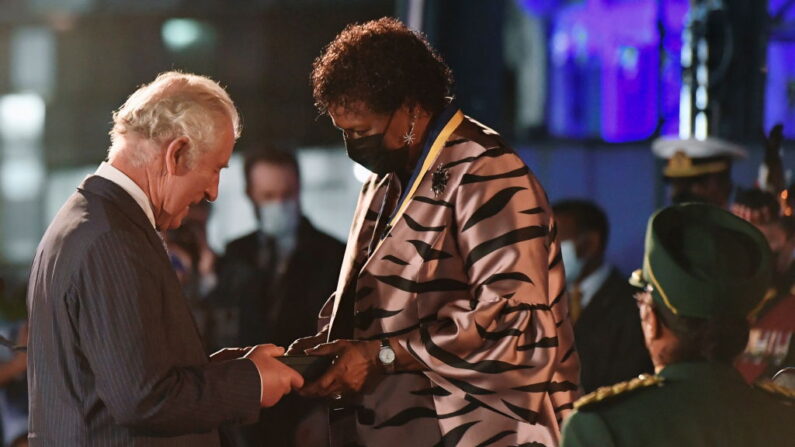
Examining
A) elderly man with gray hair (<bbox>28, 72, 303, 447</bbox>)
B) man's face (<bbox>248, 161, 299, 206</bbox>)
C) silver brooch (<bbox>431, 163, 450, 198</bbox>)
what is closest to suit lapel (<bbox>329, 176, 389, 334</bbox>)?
silver brooch (<bbox>431, 163, 450, 198</bbox>)

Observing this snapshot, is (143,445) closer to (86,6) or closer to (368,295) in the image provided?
(368,295)

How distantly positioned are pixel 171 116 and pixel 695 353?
108cm

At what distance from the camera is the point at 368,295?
266 centimetres

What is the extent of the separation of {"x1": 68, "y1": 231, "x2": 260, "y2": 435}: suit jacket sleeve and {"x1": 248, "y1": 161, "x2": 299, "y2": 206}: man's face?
134 inches

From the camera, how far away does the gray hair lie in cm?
227

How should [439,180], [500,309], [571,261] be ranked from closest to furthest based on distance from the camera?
[500,309], [439,180], [571,261]

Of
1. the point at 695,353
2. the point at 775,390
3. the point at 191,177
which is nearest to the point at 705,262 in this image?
the point at 695,353

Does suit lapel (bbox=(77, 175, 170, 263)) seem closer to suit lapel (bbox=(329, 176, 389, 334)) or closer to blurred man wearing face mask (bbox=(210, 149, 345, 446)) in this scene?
suit lapel (bbox=(329, 176, 389, 334))

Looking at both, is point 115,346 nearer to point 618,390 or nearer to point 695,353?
point 618,390

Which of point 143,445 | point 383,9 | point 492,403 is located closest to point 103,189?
point 143,445

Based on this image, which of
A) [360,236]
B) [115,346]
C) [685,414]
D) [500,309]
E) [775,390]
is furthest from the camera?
[360,236]

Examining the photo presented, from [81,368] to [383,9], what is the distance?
12.2 ft

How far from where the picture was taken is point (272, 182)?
18.4 feet

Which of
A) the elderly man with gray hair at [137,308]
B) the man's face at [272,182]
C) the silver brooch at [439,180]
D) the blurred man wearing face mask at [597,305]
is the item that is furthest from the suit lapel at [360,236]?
the man's face at [272,182]
